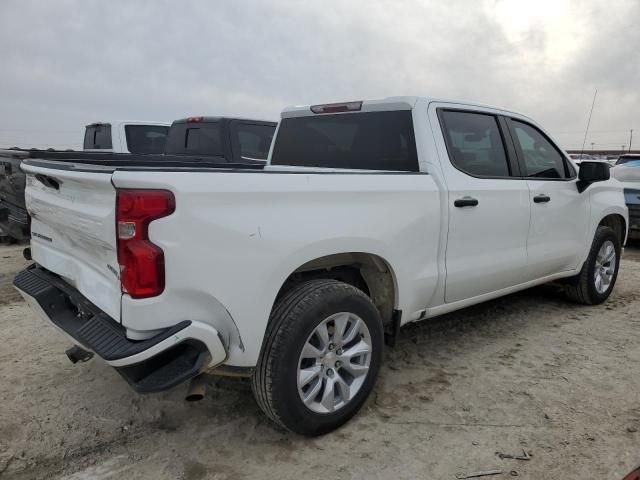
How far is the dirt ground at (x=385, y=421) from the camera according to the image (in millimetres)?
2566

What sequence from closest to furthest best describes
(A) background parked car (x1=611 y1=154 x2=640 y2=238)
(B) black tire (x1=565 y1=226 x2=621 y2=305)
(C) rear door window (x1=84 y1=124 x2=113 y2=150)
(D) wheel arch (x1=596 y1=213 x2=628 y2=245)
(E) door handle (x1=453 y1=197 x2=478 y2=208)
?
(E) door handle (x1=453 y1=197 x2=478 y2=208) → (B) black tire (x1=565 y1=226 x2=621 y2=305) → (D) wheel arch (x1=596 y1=213 x2=628 y2=245) → (A) background parked car (x1=611 y1=154 x2=640 y2=238) → (C) rear door window (x1=84 y1=124 x2=113 y2=150)

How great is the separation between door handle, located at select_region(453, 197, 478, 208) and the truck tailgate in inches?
82.5

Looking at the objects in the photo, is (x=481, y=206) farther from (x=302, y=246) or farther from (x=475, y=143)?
(x=302, y=246)

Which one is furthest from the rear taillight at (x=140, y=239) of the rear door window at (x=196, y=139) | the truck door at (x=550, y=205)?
the rear door window at (x=196, y=139)

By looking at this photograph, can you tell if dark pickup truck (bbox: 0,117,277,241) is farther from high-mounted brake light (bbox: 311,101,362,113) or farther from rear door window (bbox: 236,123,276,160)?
high-mounted brake light (bbox: 311,101,362,113)

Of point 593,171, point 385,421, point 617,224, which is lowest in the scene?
point 385,421

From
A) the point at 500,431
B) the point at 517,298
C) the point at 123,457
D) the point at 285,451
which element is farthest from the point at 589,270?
the point at 123,457

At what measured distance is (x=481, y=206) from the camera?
3.53 meters

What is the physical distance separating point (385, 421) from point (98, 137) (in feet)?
27.4

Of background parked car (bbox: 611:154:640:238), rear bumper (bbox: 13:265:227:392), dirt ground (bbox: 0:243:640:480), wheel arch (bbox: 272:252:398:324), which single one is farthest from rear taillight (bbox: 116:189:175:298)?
background parked car (bbox: 611:154:640:238)

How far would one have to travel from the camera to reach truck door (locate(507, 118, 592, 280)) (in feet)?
13.5

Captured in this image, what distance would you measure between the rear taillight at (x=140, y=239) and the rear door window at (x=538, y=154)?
3.02 m

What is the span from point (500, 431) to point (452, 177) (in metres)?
1.55

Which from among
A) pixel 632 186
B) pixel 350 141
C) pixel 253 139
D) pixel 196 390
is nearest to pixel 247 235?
pixel 196 390
